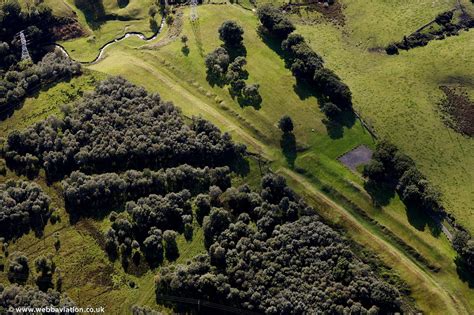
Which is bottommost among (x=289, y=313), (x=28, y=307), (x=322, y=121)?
(x=289, y=313)

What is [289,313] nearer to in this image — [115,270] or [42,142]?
[115,270]

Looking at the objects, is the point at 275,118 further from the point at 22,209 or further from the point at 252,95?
the point at 22,209

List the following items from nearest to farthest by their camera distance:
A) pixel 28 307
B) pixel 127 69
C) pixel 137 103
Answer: pixel 28 307 < pixel 137 103 < pixel 127 69

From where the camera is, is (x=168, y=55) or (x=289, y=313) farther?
(x=168, y=55)

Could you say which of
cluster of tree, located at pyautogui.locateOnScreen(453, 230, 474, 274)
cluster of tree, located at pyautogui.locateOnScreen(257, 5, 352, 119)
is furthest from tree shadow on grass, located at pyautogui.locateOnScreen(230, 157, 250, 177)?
cluster of tree, located at pyautogui.locateOnScreen(453, 230, 474, 274)

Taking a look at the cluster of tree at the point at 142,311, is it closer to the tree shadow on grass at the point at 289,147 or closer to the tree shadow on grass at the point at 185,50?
the tree shadow on grass at the point at 289,147

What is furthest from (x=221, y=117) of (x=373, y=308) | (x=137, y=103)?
(x=373, y=308)
